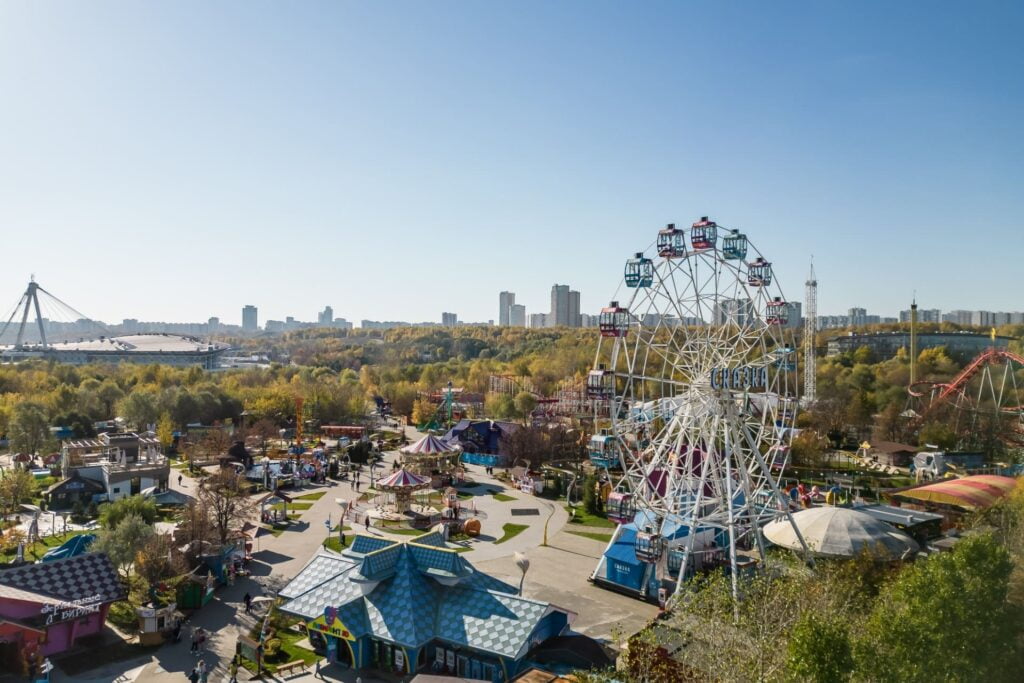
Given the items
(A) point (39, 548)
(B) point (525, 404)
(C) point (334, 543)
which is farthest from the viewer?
(B) point (525, 404)

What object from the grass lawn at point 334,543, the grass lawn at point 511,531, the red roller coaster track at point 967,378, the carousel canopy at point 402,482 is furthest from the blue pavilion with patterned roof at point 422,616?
the red roller coaster track at point 967,378

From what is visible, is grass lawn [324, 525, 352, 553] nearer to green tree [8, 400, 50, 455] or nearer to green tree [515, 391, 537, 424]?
green tree [8, 400, 50, 455]

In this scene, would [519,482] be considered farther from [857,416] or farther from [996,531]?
[857,416]

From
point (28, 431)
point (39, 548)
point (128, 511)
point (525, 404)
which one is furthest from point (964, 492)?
point (28, 431)

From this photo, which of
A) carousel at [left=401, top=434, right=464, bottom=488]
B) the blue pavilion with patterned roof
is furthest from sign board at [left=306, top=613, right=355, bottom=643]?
carousel at [left=401, top=434, right=464, bottom=488]

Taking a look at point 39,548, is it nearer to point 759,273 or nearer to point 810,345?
point 759,273

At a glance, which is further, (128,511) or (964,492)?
(964,492)

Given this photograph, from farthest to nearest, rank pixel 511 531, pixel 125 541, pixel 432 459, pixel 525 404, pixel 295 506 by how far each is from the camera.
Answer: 1. pixel 525 404
2. pixel 432 459
3. pixel 295 506
4. pixel 511 531
5. pixel 125 541
